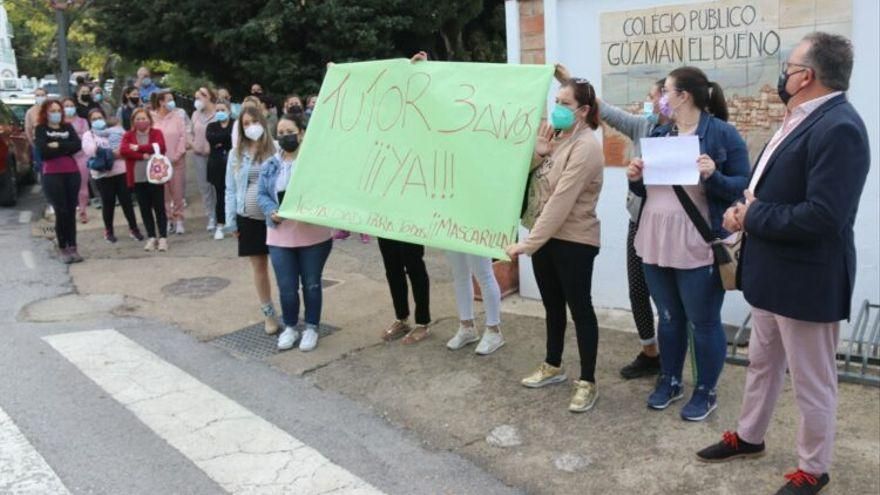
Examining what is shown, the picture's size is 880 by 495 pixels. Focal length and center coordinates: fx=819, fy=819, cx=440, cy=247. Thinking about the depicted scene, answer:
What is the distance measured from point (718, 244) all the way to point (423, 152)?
188cm

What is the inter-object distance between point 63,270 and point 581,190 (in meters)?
6.44

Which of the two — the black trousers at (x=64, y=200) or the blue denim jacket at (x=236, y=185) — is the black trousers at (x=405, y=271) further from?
the black trousers at (x=64, y=200)

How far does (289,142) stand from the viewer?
577 cm

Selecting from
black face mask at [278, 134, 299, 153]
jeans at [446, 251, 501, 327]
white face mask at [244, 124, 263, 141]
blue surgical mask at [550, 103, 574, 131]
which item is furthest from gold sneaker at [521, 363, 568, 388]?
white face mask at [244, 124, 263, 141]

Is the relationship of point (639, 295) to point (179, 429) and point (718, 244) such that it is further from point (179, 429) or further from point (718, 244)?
point (179, 429)

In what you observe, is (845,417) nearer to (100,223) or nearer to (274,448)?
(274,448)

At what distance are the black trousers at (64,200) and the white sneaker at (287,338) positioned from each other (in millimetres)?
4333

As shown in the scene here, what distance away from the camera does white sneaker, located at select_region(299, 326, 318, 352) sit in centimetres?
590

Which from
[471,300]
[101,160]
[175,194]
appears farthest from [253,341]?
[175,194]

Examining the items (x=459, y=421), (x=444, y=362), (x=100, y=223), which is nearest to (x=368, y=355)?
(x=444, y=362)

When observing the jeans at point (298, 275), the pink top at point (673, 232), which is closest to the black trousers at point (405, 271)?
the jeans at point (298, 275)

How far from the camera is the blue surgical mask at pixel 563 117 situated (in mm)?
4348

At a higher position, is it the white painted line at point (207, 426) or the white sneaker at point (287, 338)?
the white sneaker at point (287, 338)

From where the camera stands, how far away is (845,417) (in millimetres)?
4387
